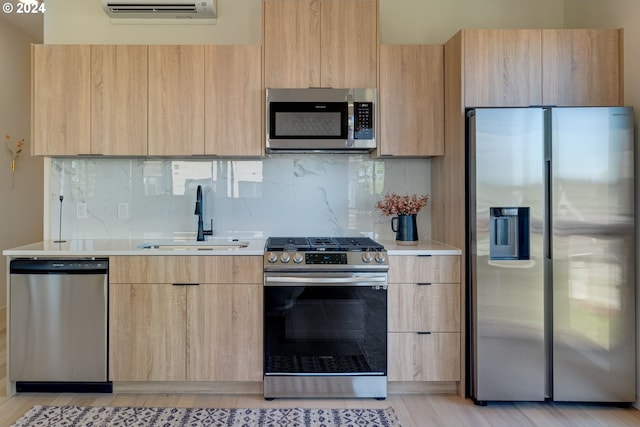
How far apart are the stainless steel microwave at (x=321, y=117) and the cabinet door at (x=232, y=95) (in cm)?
14

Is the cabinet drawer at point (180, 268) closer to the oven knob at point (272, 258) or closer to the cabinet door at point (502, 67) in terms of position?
the oven knob at point (272, 258)

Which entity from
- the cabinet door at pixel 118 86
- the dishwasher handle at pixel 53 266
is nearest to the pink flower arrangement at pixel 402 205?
the cabinet door at pixel 118 86

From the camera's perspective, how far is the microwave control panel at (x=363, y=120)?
2.80 metres

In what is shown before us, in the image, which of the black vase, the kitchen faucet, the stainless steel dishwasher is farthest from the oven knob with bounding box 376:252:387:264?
the stainless steel dishwasher

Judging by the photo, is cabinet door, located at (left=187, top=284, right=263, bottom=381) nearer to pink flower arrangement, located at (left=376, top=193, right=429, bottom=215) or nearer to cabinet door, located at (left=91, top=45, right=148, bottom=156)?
pink flower arrangement, located at (left=376, top=193, right=429, bottom=215)

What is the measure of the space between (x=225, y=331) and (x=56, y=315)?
3.33ft

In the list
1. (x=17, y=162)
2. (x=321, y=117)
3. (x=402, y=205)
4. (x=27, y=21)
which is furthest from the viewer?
(x=17, y=162)

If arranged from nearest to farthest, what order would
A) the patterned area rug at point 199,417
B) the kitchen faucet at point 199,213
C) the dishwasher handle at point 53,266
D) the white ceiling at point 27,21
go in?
the patterned area rug at point 199,417 < the dishwasher handle at point 53,266 < the kitchen faucet at point 199,213 < the white ceiling at point 27,21

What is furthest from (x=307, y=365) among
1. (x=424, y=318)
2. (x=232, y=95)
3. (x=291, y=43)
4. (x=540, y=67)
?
(x=540, y=67)

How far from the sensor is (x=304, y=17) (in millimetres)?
2838

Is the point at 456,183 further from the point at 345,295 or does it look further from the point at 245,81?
the point at 245,81

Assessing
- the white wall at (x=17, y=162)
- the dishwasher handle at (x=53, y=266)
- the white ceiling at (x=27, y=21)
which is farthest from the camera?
the white wall at (x=17, y=162)

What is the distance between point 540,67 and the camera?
259 centimetres

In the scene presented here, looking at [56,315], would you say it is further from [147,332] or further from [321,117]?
[321,117]
